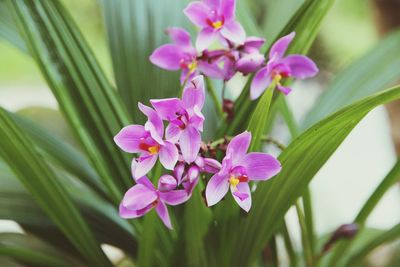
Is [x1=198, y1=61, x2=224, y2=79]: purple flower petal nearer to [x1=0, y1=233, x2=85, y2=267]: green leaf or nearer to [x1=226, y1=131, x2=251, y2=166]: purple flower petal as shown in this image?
[x1=226, y1=131, x2=251, y2=166]: purple flower petal

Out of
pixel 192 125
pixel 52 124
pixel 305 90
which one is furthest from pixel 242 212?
pixel 305 90

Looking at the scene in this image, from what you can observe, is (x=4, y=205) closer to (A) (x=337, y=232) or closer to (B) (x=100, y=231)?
(B) (x=100, y=231)

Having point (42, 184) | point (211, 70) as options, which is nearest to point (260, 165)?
point (211, 70)

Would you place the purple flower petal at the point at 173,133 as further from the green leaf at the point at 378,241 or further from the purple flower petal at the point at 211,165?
the green leaf at the point at 378,241

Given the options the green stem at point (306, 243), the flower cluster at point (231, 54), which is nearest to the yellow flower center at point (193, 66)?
the flower cluster at point (231, 54)

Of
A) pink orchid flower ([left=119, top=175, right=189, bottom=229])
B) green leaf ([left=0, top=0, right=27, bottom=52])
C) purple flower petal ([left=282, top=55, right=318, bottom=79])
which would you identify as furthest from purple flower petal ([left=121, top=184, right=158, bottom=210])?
green leaf ([left=0, top=0, right=27, bottom=52])

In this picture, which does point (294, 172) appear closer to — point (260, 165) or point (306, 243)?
point (260, 165)
